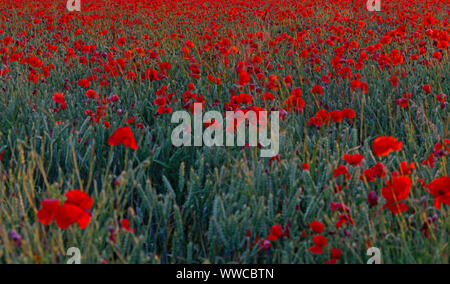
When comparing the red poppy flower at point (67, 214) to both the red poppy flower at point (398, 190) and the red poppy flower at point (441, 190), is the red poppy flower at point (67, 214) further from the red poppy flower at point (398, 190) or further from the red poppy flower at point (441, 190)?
the red poppy flower at point (441, 190)

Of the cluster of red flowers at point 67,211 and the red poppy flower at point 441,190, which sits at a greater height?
the red poppy flower at point 441,190

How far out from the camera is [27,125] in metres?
2.48

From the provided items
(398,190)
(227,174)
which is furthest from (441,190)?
(227,174)

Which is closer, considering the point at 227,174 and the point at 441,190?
the point at 441,190

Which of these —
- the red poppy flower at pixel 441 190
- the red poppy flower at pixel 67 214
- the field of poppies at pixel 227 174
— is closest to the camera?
the red poppy flower at pixel 67 214

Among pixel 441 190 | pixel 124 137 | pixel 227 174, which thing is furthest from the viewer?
pixel 227 174

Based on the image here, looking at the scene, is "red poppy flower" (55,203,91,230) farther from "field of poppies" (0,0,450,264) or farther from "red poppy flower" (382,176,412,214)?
"red poppy flower" (382,176,412,214)

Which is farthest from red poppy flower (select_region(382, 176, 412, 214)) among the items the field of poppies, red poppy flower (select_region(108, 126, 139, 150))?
red poppy flower (select_region(108, 126, 139, 150))

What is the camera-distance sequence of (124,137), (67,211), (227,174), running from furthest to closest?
(227,174) → (124,137) → (67,211)

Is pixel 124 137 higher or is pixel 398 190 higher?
pixel 124 137

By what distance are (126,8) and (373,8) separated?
4.44 metres

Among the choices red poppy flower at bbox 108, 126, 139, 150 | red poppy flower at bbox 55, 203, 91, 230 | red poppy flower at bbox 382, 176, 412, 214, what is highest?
red poppy flower at bbox 108, 126, 139, 150

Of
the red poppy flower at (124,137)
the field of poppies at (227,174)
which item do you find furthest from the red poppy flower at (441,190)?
the red poppy flower at (124,137)

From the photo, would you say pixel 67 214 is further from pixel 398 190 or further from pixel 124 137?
pixel 398 190
